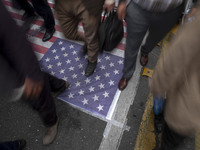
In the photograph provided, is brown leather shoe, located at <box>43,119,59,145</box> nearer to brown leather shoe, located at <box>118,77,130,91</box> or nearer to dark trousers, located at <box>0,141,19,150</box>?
dark trousers, located at <box>0,141,19,150</box>

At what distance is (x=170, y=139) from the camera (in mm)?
1571

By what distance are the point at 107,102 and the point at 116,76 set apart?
494 mm

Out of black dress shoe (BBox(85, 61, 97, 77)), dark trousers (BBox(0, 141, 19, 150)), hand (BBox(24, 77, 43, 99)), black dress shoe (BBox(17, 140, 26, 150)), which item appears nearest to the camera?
hand (BBox(24, 77, 43, 99))

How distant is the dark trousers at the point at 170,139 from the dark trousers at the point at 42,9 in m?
2.58

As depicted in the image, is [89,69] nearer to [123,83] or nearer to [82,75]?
[82,75]

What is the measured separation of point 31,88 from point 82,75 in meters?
1.41

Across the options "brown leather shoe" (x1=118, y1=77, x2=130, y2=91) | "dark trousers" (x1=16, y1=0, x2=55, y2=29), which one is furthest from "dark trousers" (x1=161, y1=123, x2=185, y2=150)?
"dark trousers" (x1=16, y1=0, x2=55, y2=29)

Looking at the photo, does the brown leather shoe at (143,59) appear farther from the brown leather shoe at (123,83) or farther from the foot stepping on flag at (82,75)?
the brown leather shoe at (123,83)

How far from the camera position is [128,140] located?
6.98 feet

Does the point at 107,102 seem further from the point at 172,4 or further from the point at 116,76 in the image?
the point at 172,4

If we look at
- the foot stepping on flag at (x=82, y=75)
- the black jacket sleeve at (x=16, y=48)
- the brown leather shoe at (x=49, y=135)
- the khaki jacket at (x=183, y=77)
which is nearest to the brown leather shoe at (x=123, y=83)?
the foot stepping on flag at (x=82, y=75)

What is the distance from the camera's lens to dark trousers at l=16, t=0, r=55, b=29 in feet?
8.91

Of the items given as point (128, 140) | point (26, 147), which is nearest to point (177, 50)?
point (128, 140)

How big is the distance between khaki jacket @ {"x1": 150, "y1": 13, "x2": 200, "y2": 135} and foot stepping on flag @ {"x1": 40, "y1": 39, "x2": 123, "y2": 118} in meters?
1.32
